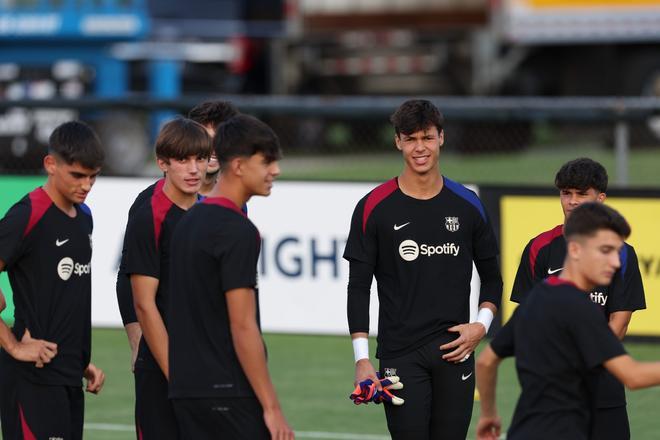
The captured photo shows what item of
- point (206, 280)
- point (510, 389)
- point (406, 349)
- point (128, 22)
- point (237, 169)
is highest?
point (128, 22)

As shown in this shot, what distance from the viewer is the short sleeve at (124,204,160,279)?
251 inches

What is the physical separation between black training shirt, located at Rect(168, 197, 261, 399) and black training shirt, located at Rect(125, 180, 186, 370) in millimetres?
777

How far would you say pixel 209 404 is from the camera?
18.1ft

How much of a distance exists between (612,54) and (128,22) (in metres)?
8.92

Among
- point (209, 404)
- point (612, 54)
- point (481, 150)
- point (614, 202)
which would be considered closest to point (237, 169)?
point (209, 404)

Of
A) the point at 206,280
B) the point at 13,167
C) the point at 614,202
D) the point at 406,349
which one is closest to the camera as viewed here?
the point at 206,280

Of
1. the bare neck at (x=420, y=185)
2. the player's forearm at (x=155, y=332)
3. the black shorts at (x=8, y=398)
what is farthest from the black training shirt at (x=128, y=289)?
the bare neck at (x=420, y=185)

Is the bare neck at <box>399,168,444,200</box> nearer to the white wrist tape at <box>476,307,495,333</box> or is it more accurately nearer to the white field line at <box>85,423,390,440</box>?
the white wrist tape at <box>476,307,495,333</box>

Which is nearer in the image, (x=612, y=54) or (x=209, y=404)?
(x=209, y=404)

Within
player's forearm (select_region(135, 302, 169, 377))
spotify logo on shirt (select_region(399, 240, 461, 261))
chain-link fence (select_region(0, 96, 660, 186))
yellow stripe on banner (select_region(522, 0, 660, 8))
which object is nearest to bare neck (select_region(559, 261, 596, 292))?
spotify logo on shirt (select_region(399, 240, 461, 261))

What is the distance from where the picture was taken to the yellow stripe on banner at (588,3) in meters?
24.4

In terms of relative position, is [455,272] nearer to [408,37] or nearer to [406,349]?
[406,349]

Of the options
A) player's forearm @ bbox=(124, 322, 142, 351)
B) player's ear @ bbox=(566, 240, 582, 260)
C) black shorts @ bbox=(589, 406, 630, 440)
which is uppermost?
player's ear @ bbox=(566, 240, 582, 260)

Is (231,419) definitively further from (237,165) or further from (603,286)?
(603,286)
